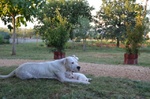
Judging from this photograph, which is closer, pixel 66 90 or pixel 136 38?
pixel 66 90

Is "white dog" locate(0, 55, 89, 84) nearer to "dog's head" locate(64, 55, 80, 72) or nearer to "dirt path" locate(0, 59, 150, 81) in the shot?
"dog's head" locate(64, 55, 80, 72)

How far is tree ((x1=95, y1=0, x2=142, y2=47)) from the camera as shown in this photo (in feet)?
119

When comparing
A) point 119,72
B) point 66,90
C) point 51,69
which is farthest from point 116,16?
point 66,90

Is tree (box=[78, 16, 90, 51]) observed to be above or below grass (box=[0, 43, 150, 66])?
above

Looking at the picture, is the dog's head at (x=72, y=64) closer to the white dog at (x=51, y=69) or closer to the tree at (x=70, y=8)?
the white dog at (x=51, y=69)

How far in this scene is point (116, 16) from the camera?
1474 inches

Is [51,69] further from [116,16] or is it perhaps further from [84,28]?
[116,16]

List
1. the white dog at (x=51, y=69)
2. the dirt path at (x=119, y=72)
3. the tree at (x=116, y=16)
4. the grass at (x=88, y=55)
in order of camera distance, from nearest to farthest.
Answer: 1. the white dog at (x=51, y=69)
2. the dirt path at (x=119, y=72)
3. the grass at (x=88, y=55)
4. the tree at (x=116, y=16)

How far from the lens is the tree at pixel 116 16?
119ft

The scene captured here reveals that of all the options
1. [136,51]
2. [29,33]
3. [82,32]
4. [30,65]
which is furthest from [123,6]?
[29,33]

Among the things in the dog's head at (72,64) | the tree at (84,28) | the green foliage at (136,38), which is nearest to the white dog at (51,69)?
the dog's head at (72,64)

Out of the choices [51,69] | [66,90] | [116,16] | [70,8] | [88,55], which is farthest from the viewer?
[116,16]

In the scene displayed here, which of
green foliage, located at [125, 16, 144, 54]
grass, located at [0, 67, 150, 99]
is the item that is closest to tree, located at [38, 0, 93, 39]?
green foliage, located at [125, 16, 144, 54]

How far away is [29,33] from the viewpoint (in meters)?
70.8
